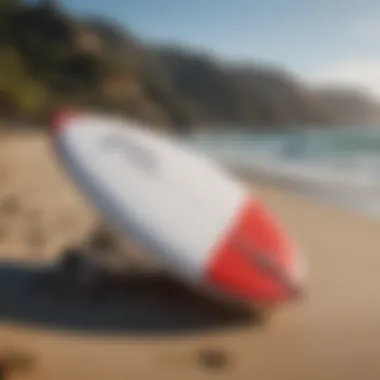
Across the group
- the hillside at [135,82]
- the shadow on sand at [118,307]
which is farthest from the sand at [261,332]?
the hillside at [135,82]

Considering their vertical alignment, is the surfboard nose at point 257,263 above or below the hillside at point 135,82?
below

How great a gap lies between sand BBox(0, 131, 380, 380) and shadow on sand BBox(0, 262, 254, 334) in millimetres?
23

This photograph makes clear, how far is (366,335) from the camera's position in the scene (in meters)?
1.11

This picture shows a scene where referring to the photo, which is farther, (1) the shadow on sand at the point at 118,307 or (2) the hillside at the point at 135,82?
(1) the shadow on sand at the point at 118,307

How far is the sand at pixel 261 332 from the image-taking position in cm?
106

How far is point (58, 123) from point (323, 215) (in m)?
0.69

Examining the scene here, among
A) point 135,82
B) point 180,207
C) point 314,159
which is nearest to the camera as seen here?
point 135,82

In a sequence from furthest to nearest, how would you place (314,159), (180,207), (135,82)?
(314,159)
(180,207)
(135,82)

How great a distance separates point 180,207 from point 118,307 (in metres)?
0.24

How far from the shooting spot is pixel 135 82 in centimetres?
112

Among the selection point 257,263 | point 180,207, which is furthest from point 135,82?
point 257,263

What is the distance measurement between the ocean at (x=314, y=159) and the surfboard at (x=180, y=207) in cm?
6

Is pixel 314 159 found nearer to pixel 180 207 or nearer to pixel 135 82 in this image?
pixel 180 207

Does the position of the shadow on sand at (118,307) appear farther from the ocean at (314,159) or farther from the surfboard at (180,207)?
the ocean at (314,159)
